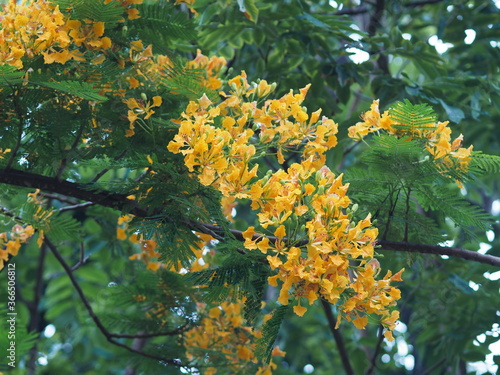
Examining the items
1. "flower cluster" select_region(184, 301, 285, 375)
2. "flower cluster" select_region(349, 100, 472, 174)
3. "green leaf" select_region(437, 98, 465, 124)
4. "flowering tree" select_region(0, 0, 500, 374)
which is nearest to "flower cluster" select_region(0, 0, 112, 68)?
"flowering tree" select_region(0, 0, 500, 374)

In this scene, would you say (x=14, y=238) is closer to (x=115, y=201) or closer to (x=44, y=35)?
(x=115, y=201)

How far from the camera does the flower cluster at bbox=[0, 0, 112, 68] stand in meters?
1.95

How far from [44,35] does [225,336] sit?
1.62 metres

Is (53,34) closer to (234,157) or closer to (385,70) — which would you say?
(234,157)

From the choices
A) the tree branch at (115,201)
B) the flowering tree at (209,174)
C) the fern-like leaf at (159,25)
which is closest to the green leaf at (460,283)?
the flowering tree at (209,174)

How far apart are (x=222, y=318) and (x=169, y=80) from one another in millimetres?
1321

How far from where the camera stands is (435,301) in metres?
3.50

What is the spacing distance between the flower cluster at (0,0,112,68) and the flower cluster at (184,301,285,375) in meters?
1.35

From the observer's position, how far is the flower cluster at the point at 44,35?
6.40 ft

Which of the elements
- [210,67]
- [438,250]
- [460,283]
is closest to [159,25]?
[210,67]

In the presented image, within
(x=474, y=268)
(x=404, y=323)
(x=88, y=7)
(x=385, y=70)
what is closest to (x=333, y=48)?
(x=385, y=70)

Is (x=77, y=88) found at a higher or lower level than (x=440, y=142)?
higher

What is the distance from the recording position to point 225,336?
2.91 metres

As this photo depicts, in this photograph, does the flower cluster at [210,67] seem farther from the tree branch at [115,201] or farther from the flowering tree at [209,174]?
the tree branch at [115,201]
